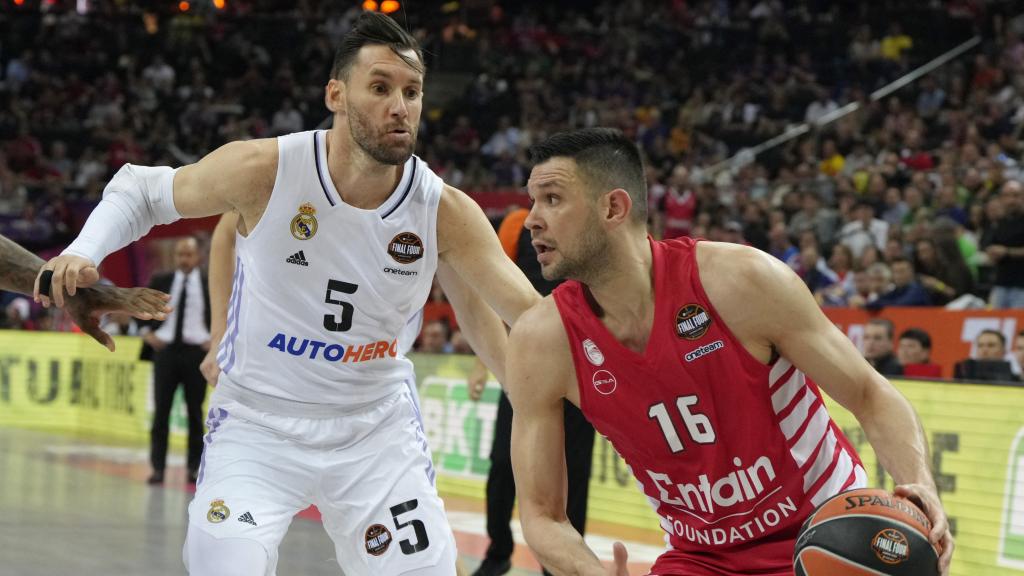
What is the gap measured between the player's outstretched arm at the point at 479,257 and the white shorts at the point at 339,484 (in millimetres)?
581

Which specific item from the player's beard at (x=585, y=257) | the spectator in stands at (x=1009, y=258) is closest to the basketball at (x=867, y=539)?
the player's beard at (x=585, y=257)

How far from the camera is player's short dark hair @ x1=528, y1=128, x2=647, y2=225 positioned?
3564 mm

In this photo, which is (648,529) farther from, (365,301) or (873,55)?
(873,55)

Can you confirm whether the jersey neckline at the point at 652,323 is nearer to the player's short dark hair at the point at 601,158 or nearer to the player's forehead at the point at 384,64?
the player's short dark hair at the point at 601,158

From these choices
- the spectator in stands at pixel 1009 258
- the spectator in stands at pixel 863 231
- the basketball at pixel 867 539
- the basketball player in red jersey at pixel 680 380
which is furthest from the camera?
the spectator in stands at pixel 863 231

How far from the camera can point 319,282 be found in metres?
4.14

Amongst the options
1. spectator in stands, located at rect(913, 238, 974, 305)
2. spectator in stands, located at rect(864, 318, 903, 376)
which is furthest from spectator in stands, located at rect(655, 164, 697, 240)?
spectator in stands, located at rect(864, 318, 903, 376)

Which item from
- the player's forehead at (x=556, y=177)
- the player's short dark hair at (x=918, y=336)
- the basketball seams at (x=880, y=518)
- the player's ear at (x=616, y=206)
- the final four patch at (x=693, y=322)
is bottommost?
the player's short dark hair at (x=918, y=336)

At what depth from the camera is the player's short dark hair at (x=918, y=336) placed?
9.10m

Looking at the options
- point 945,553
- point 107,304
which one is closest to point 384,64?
point 107,304

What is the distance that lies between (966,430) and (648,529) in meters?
2.59

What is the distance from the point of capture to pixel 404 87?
4.18 m

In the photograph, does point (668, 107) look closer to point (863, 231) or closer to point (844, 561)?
point (863, 231)

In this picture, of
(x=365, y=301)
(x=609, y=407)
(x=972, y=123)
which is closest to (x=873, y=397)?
(x=609, y=407)
